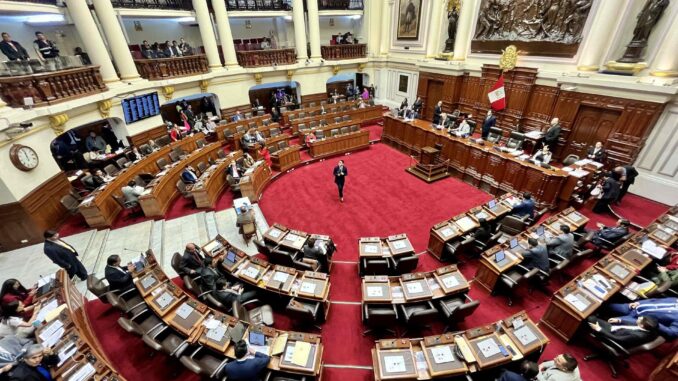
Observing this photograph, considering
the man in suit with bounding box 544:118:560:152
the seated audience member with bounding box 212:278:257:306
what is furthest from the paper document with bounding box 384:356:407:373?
the man in suit with bounding box 544:118:560:152

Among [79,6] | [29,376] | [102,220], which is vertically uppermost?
[79,6]

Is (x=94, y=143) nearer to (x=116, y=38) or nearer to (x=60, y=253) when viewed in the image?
(x=116, y=38)

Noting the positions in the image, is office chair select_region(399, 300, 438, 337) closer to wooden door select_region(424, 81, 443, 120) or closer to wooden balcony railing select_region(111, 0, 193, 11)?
wooden door select_region(424, 81, 443, 120)

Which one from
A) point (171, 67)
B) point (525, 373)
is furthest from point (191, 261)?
point (171, 67)

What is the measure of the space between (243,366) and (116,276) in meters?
3.56

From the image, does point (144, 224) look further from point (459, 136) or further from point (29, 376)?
point (459, 136)

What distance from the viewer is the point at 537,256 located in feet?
19.7

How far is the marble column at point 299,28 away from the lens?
16.4 m

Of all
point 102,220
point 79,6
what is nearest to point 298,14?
point 79,6

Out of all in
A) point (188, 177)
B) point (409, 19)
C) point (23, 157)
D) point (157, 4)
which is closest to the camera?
point (23, 157)

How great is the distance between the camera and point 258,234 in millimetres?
8523

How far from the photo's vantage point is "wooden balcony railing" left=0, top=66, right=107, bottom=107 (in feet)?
24.7

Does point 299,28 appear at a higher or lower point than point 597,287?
higher

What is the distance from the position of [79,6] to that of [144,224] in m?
8.15
